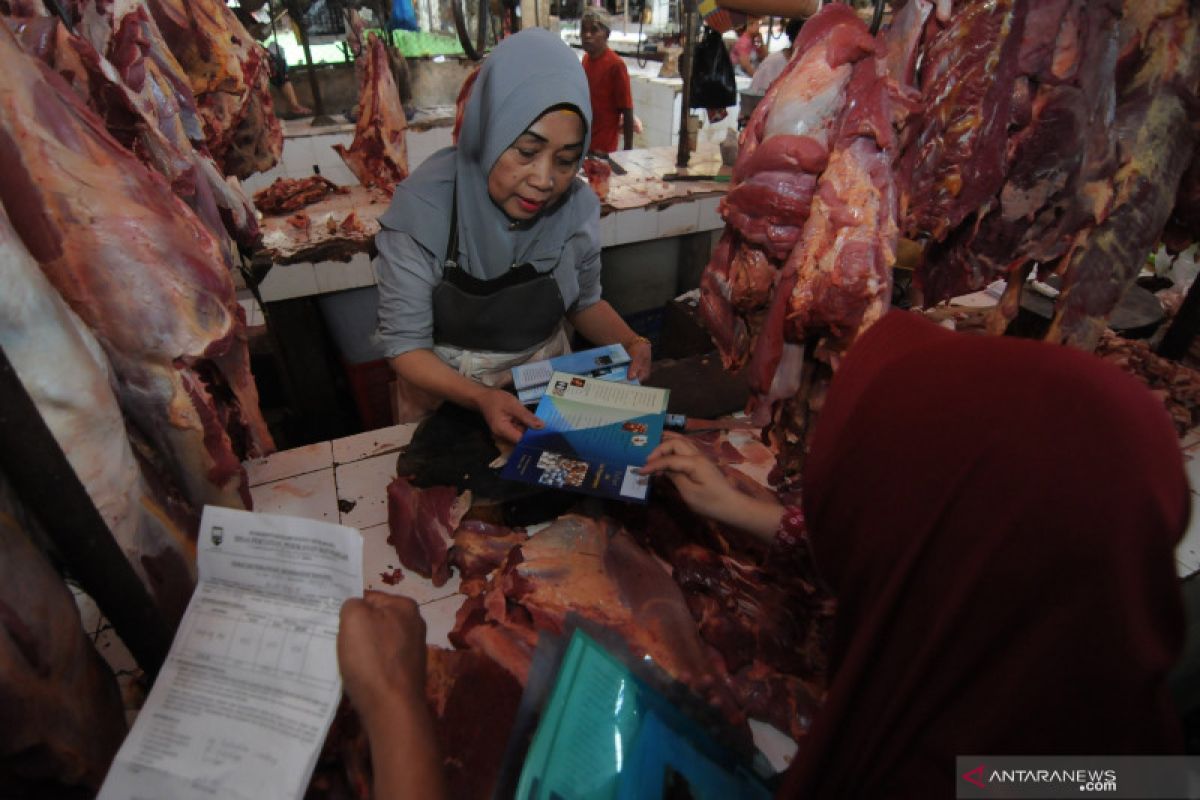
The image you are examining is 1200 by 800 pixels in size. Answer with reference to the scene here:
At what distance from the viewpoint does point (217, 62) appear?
2.61 m

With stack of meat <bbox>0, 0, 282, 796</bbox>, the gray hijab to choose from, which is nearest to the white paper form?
stack of meat <bbox>0, 0, 282, 796</bbox>

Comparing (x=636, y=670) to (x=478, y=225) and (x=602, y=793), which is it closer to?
(x=602, y=793)

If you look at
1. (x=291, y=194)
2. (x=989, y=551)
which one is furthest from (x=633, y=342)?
(x=291, y=194)

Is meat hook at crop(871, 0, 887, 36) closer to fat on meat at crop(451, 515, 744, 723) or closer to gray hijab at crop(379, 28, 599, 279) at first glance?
gray hijab at crop(379, 28, 599, 279)

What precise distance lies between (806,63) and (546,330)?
1278 mm

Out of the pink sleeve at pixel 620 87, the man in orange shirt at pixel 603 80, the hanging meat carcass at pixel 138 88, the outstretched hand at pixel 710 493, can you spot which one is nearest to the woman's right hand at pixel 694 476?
the outstretched hand at pixel 710 493

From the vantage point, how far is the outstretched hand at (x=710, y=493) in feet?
4.64

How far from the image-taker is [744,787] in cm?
104

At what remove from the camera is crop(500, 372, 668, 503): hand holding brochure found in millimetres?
1534

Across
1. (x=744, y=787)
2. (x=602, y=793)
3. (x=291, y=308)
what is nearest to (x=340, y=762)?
(x=602, y=793)

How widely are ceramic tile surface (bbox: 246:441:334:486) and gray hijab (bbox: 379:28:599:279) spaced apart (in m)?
0.77

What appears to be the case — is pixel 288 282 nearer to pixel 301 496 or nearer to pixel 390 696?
pixel 301 496

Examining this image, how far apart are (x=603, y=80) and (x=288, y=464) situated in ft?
15.2

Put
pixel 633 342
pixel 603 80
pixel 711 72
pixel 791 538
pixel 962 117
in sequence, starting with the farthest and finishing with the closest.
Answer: pixel 603 80 → pixel 711 72 → pixel 633 342 → pixel 962 117 → pixel 791 538
